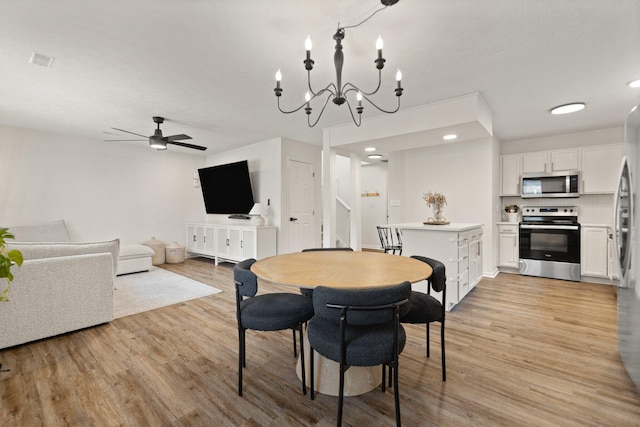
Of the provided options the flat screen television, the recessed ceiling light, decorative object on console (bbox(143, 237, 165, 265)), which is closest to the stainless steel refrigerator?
the recessed ceiling light

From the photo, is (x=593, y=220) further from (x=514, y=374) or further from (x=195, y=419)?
(x=195, y=419)

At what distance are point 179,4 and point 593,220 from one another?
21.0 feet

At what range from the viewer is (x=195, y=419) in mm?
1592

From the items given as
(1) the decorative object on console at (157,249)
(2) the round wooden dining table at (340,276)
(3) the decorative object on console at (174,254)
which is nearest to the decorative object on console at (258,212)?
(3) the decorative object on console at (174,254)

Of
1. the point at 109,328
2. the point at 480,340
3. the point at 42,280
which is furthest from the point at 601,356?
the point at 42,280

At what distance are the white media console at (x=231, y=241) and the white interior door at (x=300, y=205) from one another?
1.51 ft

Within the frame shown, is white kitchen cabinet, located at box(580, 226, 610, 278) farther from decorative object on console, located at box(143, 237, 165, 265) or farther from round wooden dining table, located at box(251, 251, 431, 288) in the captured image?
decorative object on console, located at box(143, 237, 165, 265)

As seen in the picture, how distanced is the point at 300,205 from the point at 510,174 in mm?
3984

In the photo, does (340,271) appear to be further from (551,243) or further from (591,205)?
(591,205)

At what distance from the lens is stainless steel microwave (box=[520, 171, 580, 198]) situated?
4629 mm

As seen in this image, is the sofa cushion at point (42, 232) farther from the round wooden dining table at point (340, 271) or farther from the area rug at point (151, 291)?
the round wooden dining table at point (340, 271)

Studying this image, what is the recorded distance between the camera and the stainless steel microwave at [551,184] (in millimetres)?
4629

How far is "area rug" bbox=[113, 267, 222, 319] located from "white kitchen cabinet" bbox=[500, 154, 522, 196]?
17.3 ft

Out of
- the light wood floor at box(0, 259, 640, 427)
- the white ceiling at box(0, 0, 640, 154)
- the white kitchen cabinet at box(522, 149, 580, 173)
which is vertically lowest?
the light wood floor at box(0, 259, 640, 427)
